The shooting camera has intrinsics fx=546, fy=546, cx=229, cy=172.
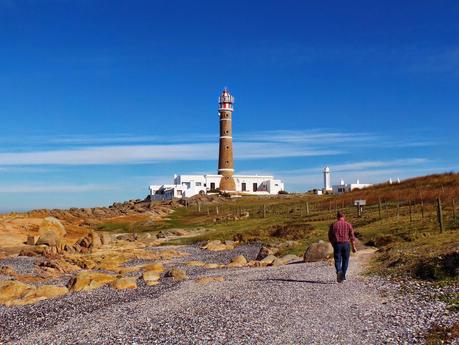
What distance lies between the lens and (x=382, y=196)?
68500 mm

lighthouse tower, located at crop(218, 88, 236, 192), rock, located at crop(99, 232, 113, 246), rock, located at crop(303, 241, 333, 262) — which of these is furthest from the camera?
lighthouse tower, located at crop(218, 88, 236, 192)

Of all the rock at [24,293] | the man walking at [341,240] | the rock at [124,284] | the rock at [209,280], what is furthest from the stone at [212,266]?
the man walking at [341,240]

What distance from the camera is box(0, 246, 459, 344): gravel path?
1588cm

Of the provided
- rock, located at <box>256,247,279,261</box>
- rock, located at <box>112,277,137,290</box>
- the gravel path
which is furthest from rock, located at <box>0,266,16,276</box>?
rock, located at <box>256,247,279,261</box>

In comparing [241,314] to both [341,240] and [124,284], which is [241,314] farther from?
[124,284]

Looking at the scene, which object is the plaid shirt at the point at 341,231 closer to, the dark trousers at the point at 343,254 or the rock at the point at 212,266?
the dark trousers at the point at 343,254

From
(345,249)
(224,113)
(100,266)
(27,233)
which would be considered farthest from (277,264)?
(224,113)

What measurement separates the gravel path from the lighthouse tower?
9166 cm

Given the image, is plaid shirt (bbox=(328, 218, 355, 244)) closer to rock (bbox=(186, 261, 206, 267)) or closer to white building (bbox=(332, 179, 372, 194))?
rock (bbox=(186, 261, 206, 267))

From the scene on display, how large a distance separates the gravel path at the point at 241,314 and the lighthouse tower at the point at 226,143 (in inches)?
3609

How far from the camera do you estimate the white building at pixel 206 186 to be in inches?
4400

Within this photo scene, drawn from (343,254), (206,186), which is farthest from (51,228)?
(206,186)

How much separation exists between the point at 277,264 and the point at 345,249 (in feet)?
34.1

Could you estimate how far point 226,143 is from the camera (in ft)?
385
